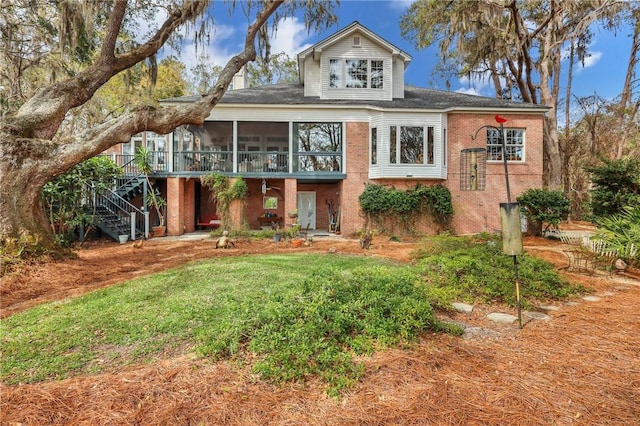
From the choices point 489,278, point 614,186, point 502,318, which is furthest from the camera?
point 614,186

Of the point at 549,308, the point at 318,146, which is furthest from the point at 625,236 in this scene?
the point at 318,146

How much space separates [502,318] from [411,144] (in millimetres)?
10827

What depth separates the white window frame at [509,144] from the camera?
47.2ft

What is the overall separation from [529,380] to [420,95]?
1678 centimetres

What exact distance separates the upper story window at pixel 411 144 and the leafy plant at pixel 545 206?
170 inches

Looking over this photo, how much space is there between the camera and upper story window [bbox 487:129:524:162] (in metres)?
14.4

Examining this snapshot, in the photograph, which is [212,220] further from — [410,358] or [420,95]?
[410,358]

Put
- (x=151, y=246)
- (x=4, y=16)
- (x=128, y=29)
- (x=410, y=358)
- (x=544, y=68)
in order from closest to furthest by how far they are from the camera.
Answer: (x=410, y=358), (x=151, y=246), (x=4, y=16), (x=128, y=29), (x=544, y=68)

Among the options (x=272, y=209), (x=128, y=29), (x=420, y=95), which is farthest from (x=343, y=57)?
(x=128, y=29)

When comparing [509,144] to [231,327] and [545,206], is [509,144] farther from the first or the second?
[231,327]

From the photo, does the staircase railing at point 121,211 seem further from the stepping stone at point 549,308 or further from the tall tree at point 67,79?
the stepping stone at point 549,308

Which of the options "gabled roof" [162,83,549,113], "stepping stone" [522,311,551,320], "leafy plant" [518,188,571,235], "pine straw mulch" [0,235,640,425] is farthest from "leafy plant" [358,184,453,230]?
"pine straw mulch" [0,235,640,425]

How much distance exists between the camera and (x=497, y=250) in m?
6.51

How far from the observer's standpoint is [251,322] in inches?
126
